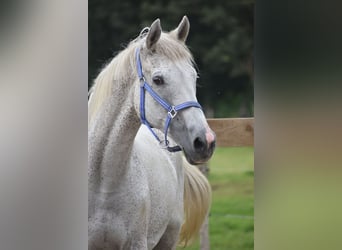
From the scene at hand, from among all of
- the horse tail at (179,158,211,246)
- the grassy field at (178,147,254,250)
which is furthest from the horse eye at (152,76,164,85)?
the horse tail at (179,158,211,246)

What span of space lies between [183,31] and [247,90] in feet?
1.19

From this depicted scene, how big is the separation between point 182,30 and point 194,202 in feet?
2.73

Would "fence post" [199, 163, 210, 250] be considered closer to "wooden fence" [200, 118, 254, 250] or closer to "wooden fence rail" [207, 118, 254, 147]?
"wooden fence" [200, 118, 254, 250]

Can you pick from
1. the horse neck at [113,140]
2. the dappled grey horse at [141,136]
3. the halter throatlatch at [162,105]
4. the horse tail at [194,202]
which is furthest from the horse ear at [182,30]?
the horse tail at [194,202]

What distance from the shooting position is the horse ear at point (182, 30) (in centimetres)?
217

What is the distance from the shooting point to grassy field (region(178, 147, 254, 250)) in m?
2.18

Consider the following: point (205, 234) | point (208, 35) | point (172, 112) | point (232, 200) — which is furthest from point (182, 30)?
point (205, 234)

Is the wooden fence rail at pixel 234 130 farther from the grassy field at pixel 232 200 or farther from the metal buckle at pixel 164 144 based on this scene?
the metal buckle at pixel 164 144

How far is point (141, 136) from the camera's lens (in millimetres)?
2398

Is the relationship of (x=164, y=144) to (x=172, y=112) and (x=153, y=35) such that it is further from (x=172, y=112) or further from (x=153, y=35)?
(x=153, y=35)
